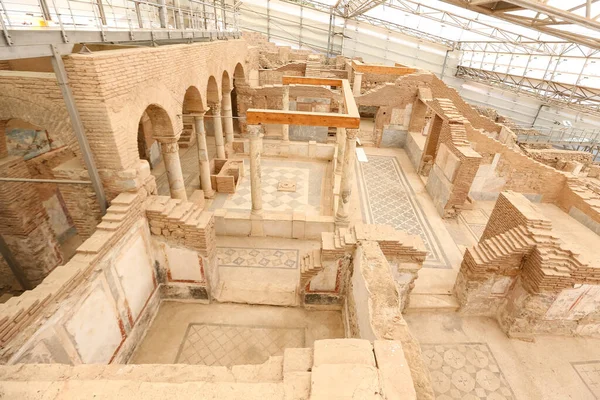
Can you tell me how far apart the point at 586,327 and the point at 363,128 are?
13629 mm

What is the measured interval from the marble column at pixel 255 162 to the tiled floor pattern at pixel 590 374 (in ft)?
22.7

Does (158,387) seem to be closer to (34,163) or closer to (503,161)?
(34,163)

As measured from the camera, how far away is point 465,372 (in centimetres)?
520

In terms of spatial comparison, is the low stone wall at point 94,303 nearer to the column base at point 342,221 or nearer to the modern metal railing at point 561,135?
the column base at point 342,221

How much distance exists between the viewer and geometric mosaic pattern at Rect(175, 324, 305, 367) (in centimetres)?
511

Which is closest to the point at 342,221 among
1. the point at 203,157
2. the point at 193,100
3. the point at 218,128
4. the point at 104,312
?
the point at 203,157

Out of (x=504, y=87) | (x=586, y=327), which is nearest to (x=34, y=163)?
(x=586, y=327)

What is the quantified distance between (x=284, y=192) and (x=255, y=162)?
9.95 feet

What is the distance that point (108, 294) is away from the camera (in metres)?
Answer: 4.48

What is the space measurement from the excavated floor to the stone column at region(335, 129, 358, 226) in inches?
101

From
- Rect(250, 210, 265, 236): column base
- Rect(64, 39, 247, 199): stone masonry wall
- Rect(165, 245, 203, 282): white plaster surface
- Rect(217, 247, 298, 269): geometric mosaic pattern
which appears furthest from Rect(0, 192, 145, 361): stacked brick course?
Rect(250, 210, 265, 236): column base

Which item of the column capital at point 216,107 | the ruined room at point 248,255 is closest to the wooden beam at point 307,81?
the ruined room at point 248,255

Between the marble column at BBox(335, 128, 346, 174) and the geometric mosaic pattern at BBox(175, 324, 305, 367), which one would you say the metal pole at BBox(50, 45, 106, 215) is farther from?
the marble column at BBox(335, 128, 346, 174)

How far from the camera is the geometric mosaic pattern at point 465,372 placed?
4.93 metres
